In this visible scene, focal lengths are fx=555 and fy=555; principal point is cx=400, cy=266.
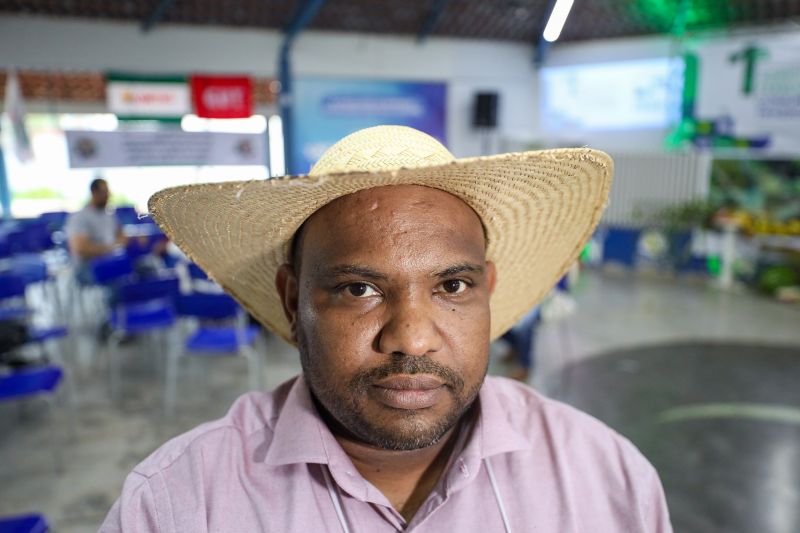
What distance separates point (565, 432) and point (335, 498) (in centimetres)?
45

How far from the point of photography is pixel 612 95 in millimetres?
10133

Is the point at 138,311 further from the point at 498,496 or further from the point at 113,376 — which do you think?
the point at 498,496

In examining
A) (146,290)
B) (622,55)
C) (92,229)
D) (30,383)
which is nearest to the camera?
(30,383)

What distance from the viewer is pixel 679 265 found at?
317 inches

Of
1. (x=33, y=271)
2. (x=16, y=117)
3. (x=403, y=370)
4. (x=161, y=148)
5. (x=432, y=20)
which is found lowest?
(x=33, y=271)

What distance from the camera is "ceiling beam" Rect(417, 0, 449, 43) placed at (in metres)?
9.16

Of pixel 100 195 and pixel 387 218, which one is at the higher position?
pixel 387 218

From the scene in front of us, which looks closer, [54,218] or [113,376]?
[113,376]

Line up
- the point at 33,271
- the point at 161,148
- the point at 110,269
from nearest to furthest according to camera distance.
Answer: the point at 110,269
the point at 33,271
the point at 161,148

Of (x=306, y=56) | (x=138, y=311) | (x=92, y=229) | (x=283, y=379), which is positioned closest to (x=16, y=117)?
(x=92, y=229)

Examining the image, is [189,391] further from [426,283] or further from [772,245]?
[772,245]

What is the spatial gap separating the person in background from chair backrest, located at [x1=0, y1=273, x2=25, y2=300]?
84 cm

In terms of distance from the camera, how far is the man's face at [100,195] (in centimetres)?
522

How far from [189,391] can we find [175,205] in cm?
357
